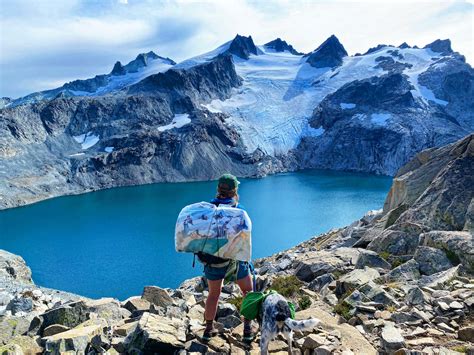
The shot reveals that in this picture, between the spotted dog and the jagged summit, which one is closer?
the spotted dog

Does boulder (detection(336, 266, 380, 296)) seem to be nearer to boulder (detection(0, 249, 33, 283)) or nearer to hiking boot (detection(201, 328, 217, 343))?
hiking boot (detection(201, 328, 217, 343))

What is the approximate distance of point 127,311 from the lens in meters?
8.22

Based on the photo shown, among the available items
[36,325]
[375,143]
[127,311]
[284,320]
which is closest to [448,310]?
[284,320]

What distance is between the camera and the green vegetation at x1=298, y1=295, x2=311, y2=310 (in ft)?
27.4

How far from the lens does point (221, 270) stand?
622 cm

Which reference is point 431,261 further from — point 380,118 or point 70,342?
point 380,118

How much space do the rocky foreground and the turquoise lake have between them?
2502 centimetres

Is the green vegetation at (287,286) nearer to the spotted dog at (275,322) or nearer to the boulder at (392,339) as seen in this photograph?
the boulder at (392,339)

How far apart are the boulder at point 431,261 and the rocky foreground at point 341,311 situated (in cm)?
2

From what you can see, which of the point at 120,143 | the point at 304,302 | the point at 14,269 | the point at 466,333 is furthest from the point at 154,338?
the point at 120,143

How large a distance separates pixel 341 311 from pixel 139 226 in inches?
2179

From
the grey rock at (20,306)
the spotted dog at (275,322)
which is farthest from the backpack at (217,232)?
the grey rock at (20,306)

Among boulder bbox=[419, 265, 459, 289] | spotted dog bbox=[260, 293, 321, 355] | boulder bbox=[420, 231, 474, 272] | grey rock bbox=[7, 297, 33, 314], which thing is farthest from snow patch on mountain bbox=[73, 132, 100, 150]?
spotted dog bbox=[260, 293, 321, 355]

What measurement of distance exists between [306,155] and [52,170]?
262 feet
